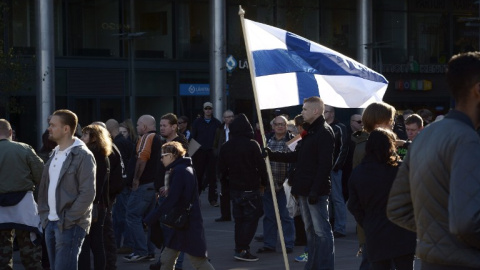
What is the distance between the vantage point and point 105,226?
10672mm

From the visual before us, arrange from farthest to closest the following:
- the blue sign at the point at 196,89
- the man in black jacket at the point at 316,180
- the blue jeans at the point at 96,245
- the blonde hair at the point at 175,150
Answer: the blue sign at the point at 196,89, the man in black jacket at the point at 316,180, the blue jeans at the point at 96,245, the blonde hair at the point at 175,150

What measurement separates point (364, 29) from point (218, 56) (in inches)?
231

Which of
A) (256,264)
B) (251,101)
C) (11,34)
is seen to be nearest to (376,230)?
(256,264)

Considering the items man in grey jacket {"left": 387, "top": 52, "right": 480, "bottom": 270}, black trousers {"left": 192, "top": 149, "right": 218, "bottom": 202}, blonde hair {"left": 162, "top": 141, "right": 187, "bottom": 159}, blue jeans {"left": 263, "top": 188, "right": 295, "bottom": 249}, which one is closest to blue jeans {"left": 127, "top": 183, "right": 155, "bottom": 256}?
blue jeans {"left": 263, "top": 188, "right": 295, "bottom": 249}

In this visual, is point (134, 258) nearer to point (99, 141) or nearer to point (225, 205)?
point (99, 141)

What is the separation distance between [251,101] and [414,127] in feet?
65.5

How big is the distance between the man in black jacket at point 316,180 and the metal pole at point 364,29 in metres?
22.9

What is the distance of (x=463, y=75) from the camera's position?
430 cm

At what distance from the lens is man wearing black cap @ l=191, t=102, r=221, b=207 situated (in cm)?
1861

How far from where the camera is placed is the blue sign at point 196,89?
30.3m

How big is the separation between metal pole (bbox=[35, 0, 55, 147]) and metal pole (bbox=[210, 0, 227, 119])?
5159 millimetres

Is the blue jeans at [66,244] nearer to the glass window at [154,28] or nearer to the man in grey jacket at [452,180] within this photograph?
the man in grey jacket at [452,180]

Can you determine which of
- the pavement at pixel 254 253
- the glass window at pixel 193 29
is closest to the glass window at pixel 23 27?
the glass window at pixel 193 29

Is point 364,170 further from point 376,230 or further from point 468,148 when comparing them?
point 468,148
